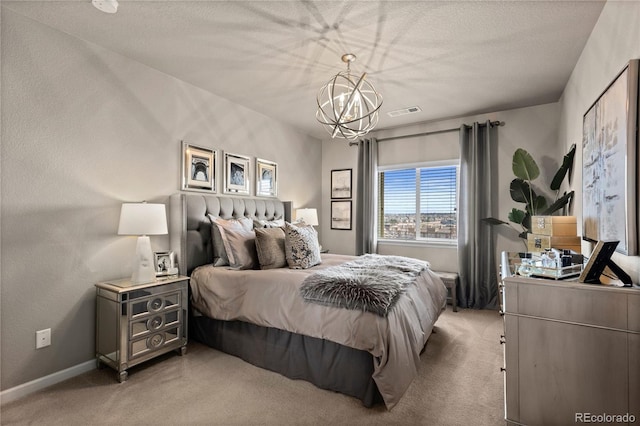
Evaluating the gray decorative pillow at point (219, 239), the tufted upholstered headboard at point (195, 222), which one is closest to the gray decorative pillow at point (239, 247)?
the gray decorative pillow at point (219, 239)

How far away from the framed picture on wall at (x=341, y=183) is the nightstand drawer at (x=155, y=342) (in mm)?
3362

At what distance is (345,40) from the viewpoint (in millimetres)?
2416

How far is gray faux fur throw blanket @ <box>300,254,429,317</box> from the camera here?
198 centimetres

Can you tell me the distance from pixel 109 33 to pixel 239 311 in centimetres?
240

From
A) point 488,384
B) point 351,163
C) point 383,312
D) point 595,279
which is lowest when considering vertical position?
point 488,384

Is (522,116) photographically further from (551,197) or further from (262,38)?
(262,38)

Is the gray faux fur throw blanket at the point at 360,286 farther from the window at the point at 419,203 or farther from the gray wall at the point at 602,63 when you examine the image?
the window at the point at 419,203

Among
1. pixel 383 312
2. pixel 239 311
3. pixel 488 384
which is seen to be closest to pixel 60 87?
pixel 239 311

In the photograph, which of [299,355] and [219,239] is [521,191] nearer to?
[299,355]

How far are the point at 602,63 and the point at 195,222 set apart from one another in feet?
11.7

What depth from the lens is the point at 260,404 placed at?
1960 mm

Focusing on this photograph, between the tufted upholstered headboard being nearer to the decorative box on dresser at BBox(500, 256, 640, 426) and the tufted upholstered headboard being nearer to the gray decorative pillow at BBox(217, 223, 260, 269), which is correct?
the gray decorative pillow at BBox(217, 223, 260, 269)

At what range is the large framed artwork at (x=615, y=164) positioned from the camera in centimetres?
147

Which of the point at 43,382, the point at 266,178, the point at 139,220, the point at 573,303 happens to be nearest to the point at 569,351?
the point at 573,303
